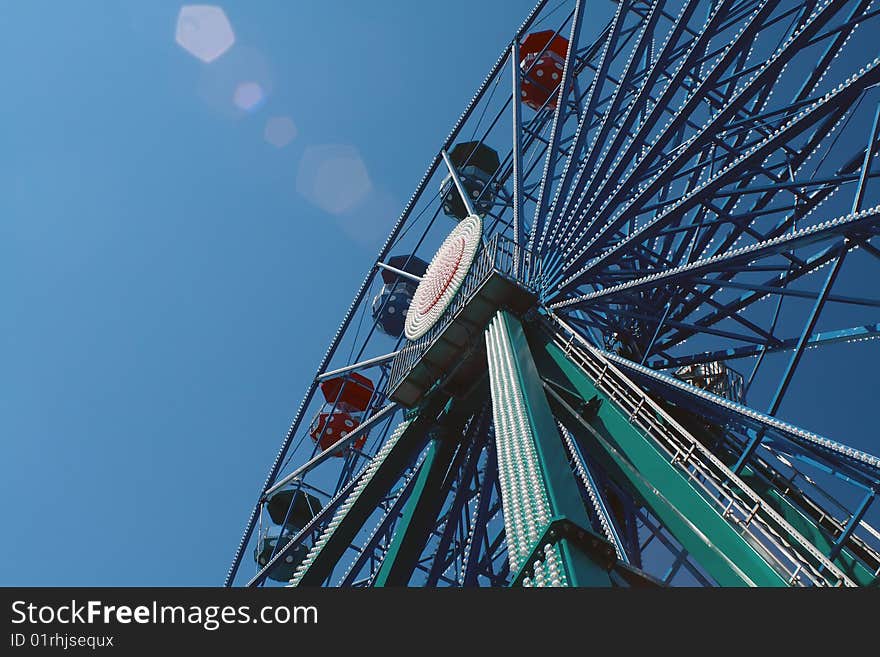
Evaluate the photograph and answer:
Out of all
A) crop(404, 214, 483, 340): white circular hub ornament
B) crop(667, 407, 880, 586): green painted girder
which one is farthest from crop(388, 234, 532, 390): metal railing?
crop(667, 407, 880, 586): green painted girder

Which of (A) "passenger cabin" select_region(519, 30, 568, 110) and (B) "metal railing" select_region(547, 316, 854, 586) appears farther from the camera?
(A) "passenger cabin" select_region(519, 30, 568, 110)

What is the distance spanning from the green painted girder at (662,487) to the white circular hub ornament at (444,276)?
2.90m

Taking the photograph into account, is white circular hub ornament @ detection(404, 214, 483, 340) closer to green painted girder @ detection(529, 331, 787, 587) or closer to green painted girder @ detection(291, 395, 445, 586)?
green painted girder @ detection(291, 395, 445, 586)

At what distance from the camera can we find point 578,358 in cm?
1112

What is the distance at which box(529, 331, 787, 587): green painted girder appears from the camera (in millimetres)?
7387

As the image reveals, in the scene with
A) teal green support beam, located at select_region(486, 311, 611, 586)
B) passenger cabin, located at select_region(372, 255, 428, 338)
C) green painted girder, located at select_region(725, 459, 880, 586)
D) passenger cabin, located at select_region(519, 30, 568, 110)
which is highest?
passenger cabin, located at select_region(519, 30, 568, 110)


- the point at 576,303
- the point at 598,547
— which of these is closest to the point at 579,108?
the point at 576,303

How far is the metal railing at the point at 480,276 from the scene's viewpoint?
1288 centimetres

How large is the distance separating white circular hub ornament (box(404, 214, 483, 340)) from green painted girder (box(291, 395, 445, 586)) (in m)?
1.57

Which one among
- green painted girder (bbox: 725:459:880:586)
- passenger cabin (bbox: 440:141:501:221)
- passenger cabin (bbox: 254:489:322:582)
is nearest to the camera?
green painted girder (bbox: 725:459:880:586)

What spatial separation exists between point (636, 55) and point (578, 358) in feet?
17.9

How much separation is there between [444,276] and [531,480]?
7787 mm

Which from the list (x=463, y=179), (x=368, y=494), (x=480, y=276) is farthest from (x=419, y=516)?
(x=463, y=179)

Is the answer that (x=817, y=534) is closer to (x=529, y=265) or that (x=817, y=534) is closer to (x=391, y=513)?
(x=529, y=265)
